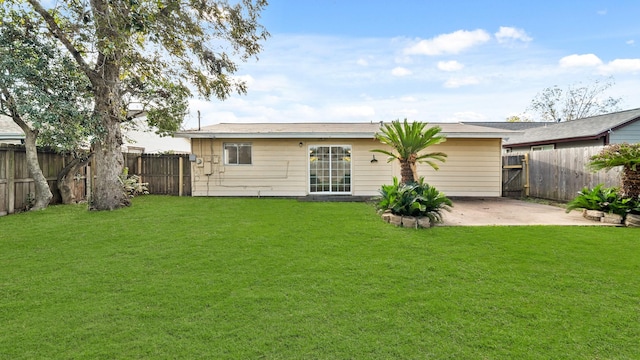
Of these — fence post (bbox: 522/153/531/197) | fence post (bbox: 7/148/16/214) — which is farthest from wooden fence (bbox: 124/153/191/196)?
fence post (bbox: 522/153/531/197)

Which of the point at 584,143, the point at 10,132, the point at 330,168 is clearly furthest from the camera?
the point at 584,143

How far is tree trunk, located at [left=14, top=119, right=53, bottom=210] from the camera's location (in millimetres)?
7914

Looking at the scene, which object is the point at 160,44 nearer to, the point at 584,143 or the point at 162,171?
the point at 162,171

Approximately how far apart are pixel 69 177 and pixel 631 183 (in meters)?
14.2

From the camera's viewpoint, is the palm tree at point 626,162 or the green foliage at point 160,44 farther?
the green foliage at point 160,44

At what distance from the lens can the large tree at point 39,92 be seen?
7.31 meters

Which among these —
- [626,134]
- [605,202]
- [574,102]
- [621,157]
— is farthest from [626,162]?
[574,102]

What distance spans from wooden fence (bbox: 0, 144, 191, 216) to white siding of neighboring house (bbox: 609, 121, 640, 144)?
55.6ft

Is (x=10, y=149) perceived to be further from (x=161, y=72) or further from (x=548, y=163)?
(x=548, y=163)

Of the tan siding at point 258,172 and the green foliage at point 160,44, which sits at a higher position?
the green foliage at point 160,44

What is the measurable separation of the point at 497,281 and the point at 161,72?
414 inches

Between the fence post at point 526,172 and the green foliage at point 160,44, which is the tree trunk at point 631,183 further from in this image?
the green foliage at point 160,44

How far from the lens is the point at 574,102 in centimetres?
3050

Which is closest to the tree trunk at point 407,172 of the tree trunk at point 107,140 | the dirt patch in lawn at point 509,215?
the dirt patch in lawn at point 509,215
